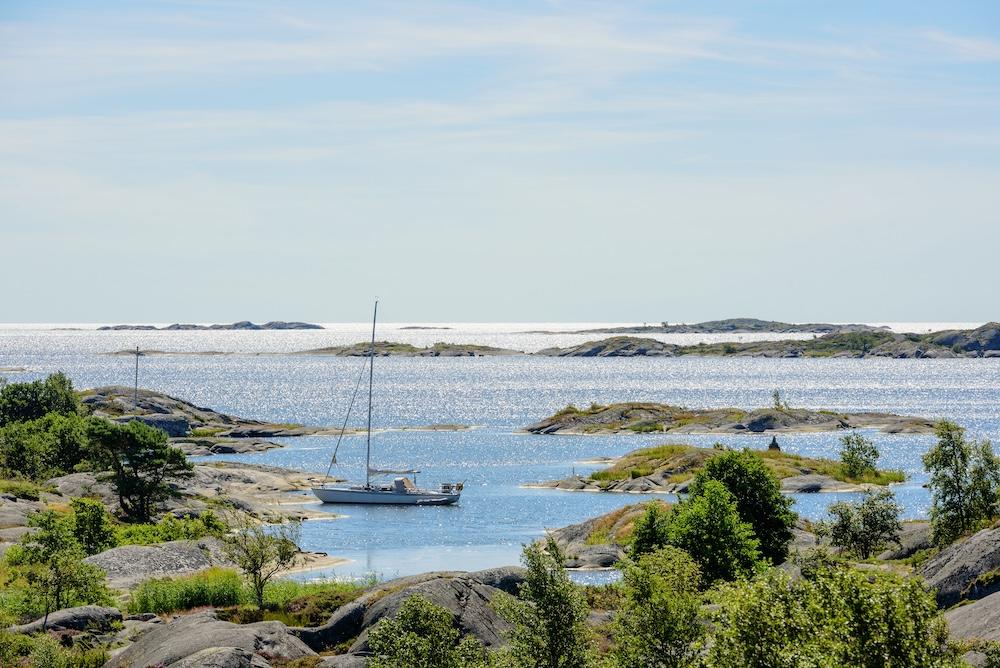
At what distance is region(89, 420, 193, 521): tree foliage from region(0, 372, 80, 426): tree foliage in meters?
42.9

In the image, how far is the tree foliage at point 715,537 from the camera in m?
48.6

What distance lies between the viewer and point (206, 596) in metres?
48.2

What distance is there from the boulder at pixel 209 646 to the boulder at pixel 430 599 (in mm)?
1639

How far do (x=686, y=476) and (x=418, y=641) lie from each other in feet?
257

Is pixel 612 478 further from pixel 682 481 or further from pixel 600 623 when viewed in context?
pixel 600 623

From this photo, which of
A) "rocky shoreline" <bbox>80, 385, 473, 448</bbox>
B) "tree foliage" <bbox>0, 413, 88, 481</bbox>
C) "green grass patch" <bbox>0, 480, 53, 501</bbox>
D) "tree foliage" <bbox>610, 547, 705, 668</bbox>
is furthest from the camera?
"rocky shoreline" <bbox>80, 385, 473, 448</bbox>

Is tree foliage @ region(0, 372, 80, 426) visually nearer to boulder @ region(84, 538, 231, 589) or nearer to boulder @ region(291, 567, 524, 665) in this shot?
boulder @ region(84, 538, 231, 589)

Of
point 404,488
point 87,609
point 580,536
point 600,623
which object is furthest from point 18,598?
point 404,488

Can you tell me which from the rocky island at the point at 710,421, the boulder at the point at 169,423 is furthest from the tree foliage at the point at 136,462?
the rocky island at the point at 710,421

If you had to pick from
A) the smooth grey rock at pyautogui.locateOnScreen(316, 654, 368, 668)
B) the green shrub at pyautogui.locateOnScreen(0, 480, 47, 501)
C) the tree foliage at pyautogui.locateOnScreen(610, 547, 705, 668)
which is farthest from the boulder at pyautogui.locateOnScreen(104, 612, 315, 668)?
the green shrub at pyautogui.locateOnScreen(0, 480, 47, 501)

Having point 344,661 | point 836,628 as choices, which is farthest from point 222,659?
point 836,628

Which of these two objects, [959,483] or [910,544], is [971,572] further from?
[910,544]

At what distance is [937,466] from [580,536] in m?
28.3

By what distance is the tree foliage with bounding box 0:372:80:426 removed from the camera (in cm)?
11744
